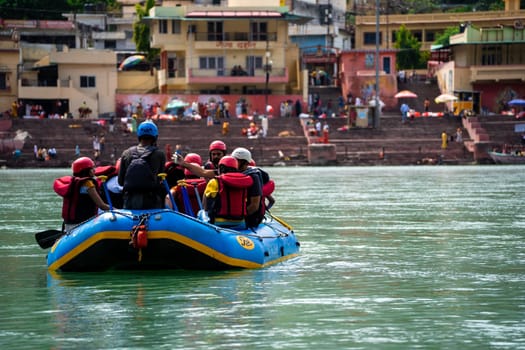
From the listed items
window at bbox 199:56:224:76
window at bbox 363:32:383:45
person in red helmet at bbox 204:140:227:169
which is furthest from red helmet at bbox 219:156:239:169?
window at bbox 363:32:383:45

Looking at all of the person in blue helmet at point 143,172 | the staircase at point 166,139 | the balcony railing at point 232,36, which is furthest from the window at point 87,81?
the person in blue helmet at point 143,172

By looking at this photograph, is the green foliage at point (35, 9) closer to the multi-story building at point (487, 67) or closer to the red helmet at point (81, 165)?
the multi-story building at point (487, 67)

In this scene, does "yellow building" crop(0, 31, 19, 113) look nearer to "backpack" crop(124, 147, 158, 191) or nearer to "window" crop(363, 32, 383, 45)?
"window" crop(363, 32, 383, 45)

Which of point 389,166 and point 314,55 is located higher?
point 314,55

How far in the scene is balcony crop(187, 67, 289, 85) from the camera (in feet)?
269

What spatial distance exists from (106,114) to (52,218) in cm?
5070

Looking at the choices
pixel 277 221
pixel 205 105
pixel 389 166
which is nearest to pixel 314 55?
Answer: pixel 205 105

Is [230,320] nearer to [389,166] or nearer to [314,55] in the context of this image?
[389,166]

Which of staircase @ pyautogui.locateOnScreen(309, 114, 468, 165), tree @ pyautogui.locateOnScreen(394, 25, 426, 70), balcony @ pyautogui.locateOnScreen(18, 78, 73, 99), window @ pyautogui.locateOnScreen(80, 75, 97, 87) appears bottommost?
staircase @ pyautogui.locateOnScreen(309, 114, 468, 165)

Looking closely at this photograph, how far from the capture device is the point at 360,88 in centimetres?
8419

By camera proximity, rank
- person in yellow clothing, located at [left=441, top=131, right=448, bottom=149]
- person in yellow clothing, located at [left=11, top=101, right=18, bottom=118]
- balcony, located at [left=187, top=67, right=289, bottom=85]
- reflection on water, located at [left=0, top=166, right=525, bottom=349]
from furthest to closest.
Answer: balcony, located at [left=187, top=67, right=289, bottom=85] < person in yellow clothing, located at [left=11, top=101, right=18, bottom=118] < person in yellow clothing, located at [left=441, top=131, right=448, bottom=149] < reflection on water, located at [left=0, top=166, right=525, bottom=349]

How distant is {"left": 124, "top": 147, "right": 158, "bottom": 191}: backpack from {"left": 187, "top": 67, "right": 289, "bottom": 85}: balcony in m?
64.6

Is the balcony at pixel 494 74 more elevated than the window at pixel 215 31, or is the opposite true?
the window at pixel 215 31

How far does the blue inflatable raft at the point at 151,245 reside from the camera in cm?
1747
